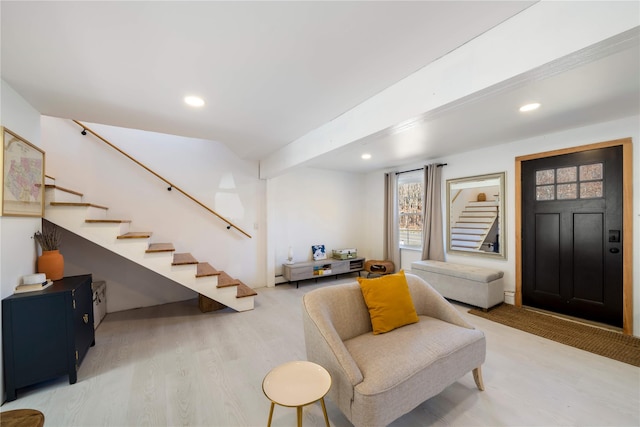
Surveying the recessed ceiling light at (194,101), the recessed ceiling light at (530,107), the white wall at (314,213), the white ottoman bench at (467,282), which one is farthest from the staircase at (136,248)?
the recessed ceiling light at (530,107)

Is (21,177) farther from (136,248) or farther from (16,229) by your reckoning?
(136,248)

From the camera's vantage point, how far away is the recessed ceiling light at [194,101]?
88.4 inches

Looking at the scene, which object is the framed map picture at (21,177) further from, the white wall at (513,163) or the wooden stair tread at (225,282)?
the white wall at (513,163)

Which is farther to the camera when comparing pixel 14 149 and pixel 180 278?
pixel 180 278

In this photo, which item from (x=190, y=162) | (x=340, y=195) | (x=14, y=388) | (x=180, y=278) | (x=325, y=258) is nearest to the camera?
(x=14, y=388)

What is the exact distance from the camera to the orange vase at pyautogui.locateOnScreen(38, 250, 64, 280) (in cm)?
237

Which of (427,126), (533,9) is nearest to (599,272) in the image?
(427,126)

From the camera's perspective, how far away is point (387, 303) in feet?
6.52

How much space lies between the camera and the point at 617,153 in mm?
2898

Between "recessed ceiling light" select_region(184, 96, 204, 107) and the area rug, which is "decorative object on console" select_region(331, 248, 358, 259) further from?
→ "recessed ceiling light" select_region(184, 96, 204, 107)

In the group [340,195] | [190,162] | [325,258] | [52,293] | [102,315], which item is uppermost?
[190,162]

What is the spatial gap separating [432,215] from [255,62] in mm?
3988

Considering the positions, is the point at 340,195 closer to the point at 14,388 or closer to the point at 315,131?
the point at 315,131

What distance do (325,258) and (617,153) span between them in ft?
14.6
